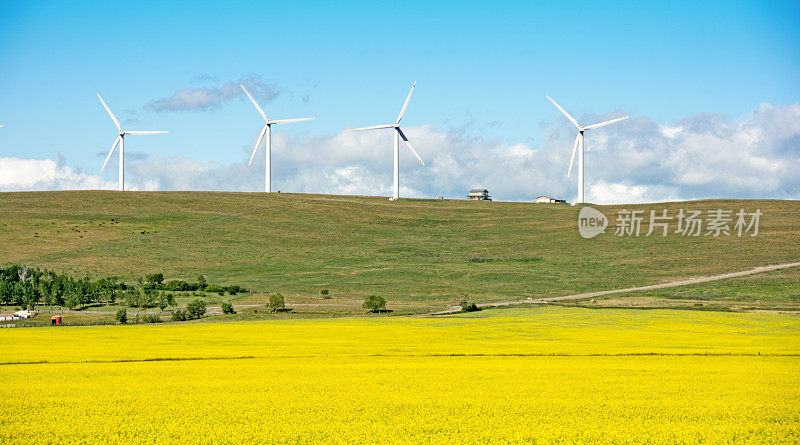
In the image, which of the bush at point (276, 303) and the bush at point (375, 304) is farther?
the bush at point (375, 304)

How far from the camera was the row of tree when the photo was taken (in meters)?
94.4

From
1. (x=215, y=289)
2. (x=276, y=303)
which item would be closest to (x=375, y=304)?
(x=276, y=303)

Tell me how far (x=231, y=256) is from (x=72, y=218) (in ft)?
142

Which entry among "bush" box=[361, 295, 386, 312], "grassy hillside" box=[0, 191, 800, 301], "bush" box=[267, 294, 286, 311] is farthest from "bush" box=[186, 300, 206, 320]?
"grassy hillside" box=[0, 191, 800, 301]

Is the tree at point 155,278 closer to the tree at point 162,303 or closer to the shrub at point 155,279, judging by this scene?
the shrub at point 155,279

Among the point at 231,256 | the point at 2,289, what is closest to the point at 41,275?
the point at 2,289

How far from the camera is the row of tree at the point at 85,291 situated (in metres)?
94.4

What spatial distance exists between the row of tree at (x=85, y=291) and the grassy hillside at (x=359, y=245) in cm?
958

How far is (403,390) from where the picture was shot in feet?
80.1

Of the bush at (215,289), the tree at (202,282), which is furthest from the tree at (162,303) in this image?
the tree at (202,282)

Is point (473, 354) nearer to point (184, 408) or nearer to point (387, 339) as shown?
point (387, 339)

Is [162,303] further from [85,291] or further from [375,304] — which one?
[375,304]

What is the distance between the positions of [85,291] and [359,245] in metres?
65.2

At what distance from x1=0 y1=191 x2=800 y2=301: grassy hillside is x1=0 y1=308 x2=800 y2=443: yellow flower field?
211 ft
